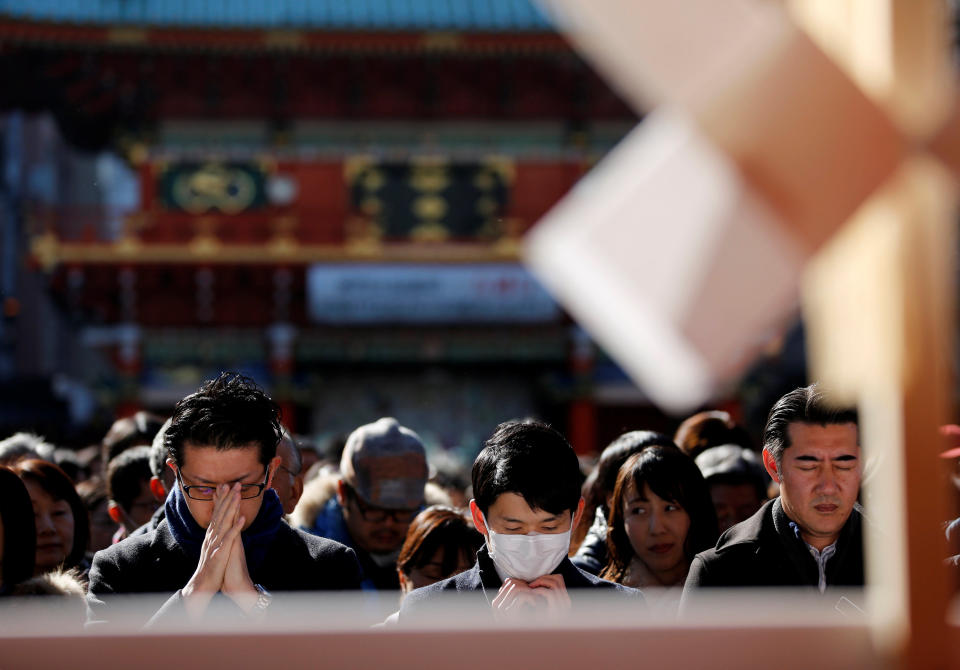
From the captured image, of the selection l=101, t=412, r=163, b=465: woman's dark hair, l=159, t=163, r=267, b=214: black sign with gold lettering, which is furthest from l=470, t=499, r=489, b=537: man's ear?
l=159, t=163, r=267, b=214: black sign with gold lettering

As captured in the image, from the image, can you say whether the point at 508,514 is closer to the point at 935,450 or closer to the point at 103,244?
the point at 935,450

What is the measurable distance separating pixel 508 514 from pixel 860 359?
1484 mm

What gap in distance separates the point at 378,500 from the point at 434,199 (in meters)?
9.09

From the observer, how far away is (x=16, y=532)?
229 cm

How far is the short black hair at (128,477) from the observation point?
10.6ft

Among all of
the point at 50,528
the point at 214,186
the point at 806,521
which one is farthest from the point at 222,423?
the point at 214,186

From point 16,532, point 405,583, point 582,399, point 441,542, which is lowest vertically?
point 405,583

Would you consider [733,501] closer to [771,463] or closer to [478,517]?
[771,463]

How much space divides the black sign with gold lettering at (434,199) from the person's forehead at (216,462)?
32.3 feet

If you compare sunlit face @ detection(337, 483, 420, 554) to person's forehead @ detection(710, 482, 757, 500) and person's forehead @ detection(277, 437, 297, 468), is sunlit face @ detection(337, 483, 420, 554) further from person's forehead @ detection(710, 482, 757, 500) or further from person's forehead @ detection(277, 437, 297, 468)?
person's forehead @ detection(710, 482, 757, 500)

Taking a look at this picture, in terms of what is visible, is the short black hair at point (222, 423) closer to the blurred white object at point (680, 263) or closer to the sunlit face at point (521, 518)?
the sunlit face at point (521, 518)

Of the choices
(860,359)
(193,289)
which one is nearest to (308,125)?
(193,289)

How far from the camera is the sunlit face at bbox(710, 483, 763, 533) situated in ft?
10.7

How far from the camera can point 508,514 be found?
2.20 meters
